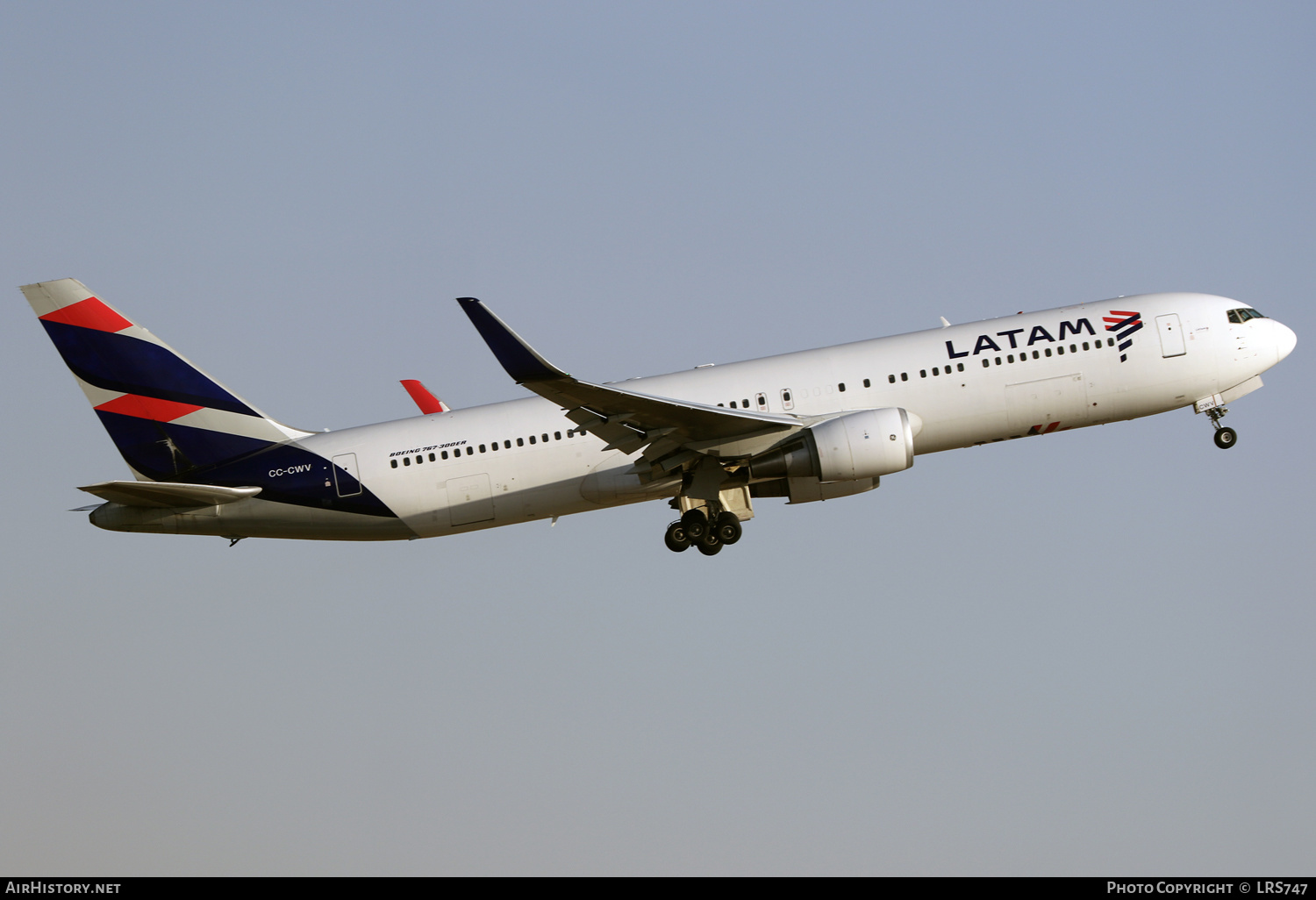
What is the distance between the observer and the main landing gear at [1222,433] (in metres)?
35.8

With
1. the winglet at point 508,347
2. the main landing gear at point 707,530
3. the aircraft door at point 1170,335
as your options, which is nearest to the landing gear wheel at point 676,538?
the main landing gear at point 707,530

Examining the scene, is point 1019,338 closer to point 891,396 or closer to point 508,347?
point 891,396

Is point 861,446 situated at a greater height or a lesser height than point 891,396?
lesser

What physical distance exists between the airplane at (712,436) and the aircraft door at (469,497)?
45mm

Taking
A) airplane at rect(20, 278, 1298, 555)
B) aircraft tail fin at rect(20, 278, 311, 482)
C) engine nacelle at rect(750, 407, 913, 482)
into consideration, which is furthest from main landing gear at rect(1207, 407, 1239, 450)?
aircraft tail fin at rect(20, 278, 311, 482)

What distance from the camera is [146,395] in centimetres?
3694

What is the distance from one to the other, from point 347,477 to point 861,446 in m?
13.2

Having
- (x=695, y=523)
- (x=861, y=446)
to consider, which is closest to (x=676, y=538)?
(x=695, y=523)

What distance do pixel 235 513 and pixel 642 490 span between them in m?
10.5

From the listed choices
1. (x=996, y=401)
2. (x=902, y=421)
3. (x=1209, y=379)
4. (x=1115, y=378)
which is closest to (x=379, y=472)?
(x=902, y=421)

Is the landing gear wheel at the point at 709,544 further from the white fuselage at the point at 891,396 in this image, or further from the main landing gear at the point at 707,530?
the white fuselage at the point at 891,396

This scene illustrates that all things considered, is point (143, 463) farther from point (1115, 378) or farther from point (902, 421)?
point (1115, 378)

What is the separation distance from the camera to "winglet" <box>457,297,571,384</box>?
93.9ft

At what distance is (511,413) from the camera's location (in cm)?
3525
